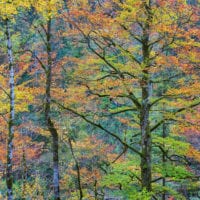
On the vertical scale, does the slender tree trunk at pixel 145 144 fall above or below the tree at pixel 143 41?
below

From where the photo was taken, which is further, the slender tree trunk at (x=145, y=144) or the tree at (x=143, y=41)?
the slender tree trunk at (x=145, y=144)

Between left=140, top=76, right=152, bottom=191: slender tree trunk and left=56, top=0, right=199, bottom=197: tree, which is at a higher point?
left=56, top=0, right=199, bottom=197: tree

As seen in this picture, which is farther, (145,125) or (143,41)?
(143,41)

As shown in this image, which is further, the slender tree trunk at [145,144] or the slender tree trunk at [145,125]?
the slender tree trunk at [145,144]

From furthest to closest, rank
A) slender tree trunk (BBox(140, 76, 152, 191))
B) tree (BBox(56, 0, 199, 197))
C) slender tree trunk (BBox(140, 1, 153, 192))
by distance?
slender tree trunk (BBox(140, 76, 152, 191))
slender tree trunk (BBox(140, 1, 153, 192))
tree (BBox(56, 0, 199, 197))

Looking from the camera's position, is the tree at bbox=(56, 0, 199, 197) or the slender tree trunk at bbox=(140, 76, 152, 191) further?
the slender tree trunk at bbox=(140, 76, 152, 191)

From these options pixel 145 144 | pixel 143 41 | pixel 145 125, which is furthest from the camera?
pixel 143 41

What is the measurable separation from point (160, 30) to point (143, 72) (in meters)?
1.33

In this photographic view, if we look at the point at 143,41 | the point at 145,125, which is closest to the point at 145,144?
the point at 145,125

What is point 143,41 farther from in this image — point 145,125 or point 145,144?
point 145,144

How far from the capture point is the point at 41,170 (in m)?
23.9

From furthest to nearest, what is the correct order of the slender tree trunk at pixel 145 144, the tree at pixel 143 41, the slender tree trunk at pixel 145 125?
the slender tree trunk at pixel 145 144
the slender tree trunk at pixel 145 125
the tree at pixel 143 41

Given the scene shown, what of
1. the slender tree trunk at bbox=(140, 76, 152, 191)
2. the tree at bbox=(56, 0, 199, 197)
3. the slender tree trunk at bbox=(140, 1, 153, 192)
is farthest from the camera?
the slender tree trunk at bbox=(140, 76, 152, 191)

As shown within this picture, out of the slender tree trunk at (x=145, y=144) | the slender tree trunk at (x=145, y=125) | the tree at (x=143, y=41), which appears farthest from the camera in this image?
the slender tree trunk at (x=145, y=144)
